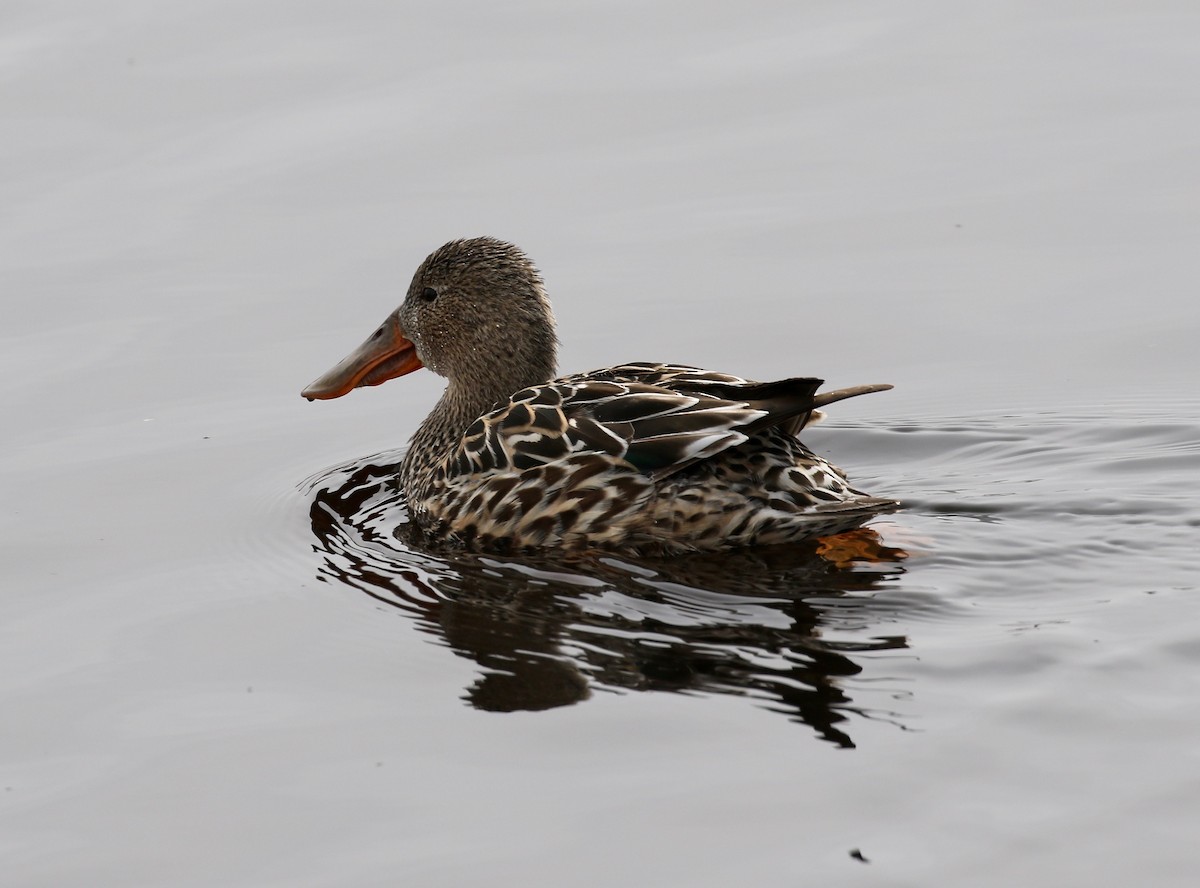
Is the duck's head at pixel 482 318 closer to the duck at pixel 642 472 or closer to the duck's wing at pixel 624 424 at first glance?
the duck at pixel 642 472

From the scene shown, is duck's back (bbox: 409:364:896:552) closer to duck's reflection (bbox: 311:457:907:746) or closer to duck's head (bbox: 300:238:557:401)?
duck's reflection (bbox: 311:457:907:746)

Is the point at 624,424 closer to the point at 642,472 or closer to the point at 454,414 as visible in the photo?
the point at 642,472

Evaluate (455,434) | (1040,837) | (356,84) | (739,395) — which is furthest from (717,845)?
(356,84)

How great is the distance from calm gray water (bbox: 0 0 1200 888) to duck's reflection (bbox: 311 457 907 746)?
3 centimetres

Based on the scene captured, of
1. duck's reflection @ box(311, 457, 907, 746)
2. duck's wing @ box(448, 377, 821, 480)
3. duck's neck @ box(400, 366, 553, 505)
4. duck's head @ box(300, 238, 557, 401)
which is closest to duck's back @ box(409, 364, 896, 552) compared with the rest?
duck's wing @ box(448, 377, 821, 480)

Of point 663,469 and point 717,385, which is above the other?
point 717,385

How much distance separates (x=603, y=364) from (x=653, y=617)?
136 inches

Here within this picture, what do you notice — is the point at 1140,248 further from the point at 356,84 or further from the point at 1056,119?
the point at 356,84

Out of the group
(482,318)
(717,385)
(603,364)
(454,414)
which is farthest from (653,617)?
(603,364)

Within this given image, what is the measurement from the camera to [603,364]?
10.9 m

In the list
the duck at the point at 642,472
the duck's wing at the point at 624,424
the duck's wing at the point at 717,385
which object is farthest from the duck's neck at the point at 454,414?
the duck's wing at the point at 717,385

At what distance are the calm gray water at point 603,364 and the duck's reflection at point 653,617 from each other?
0.03 meters

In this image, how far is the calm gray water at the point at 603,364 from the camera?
6227mm

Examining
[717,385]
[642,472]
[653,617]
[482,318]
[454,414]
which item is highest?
[482,318]
